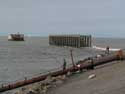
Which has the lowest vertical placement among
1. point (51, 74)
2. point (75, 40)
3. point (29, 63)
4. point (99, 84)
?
point (75, 40)

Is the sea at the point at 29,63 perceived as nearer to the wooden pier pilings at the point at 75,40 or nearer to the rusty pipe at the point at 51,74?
the rusty pipe at the point at 51,74

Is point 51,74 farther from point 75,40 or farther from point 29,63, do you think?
point 75,40

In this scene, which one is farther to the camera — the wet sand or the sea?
the sea

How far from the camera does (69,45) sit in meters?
116

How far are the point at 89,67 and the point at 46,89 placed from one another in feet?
24.6

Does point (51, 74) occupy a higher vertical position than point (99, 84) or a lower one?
lower

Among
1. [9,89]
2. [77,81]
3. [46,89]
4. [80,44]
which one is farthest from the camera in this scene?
[80,44]

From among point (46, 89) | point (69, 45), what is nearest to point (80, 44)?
point (69, 45)

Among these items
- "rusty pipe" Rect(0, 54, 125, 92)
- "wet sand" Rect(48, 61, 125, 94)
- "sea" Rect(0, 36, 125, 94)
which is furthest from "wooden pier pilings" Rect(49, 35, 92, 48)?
"wet sand" Rect(48, 61, 125, 94)

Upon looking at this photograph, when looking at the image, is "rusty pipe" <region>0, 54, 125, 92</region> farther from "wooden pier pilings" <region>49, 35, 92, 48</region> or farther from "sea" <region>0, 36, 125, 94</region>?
"wooden pier pilings" <region>49, 35, 92, 48</region>

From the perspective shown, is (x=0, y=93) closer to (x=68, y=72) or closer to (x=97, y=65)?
(x=68, y=72)

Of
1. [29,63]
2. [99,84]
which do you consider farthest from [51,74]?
[29,63]

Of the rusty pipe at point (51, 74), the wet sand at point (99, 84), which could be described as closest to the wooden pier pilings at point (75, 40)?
the rusty pipe at point (51, 74)

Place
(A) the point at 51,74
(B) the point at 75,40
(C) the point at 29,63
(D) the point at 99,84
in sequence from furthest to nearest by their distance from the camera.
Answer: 1. (B) the point at 75,40
2. (C) the point at 29,63
3. (A) the point at 51,74
4. (D) the point at 99,84
